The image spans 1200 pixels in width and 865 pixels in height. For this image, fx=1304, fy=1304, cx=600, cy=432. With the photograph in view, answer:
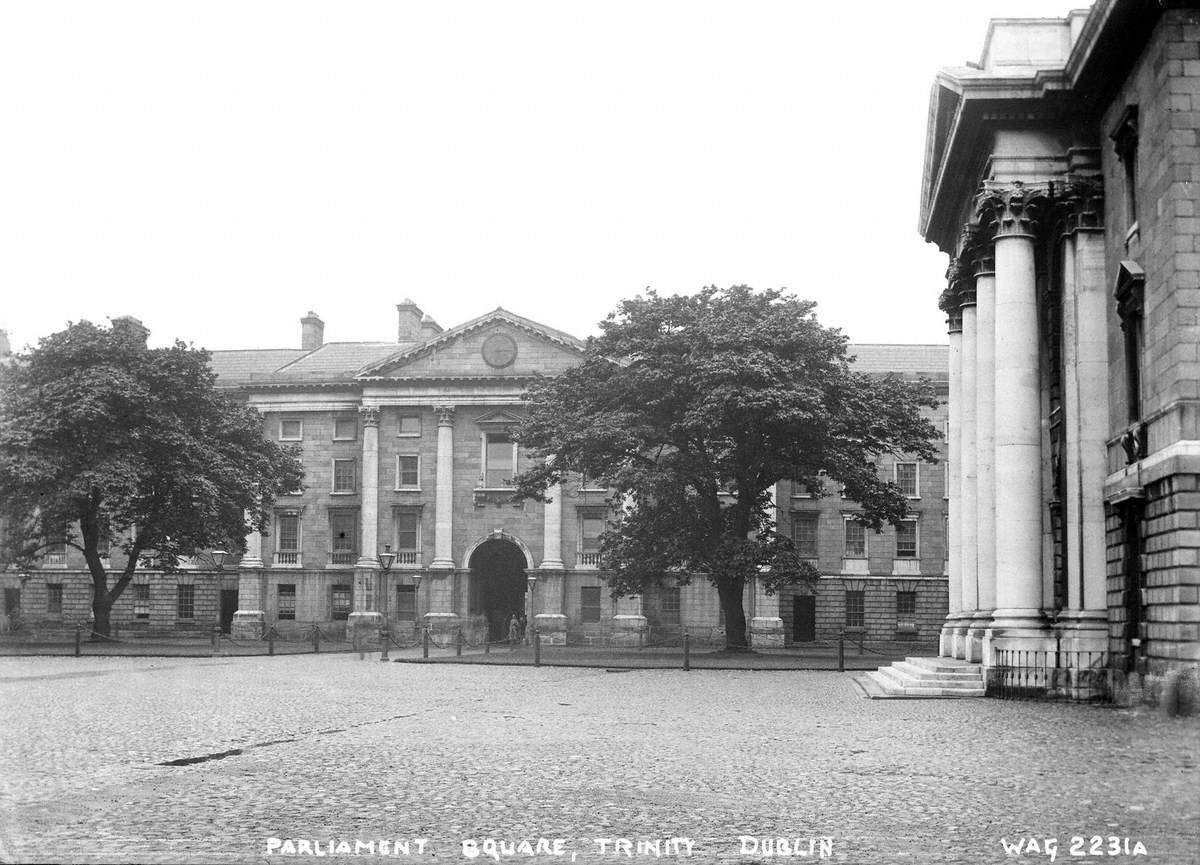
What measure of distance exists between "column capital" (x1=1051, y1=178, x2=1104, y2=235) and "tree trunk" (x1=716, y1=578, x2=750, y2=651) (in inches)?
759

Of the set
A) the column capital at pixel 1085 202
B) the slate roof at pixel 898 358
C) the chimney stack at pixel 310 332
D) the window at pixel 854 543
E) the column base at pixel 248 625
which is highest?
the chimney stack at pixel 310 332

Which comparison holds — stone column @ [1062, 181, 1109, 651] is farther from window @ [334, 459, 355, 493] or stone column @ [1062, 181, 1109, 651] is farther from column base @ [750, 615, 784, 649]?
window @ [334, 459, 355, 493]

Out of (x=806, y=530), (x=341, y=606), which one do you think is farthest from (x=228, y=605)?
(x=806, y=530)

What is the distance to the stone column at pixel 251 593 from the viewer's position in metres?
62.1

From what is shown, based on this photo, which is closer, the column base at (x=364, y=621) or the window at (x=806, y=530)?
the column base at (x=364, y=621)

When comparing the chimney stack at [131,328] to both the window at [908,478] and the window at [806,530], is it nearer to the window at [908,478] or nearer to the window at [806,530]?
the window at [806,530]

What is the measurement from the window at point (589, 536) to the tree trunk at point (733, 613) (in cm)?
1921

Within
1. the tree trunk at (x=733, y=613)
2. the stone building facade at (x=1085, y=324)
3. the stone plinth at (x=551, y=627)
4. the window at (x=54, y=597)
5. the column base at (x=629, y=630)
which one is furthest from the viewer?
the window at (x=54, y=597)

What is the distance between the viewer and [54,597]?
2557 inches

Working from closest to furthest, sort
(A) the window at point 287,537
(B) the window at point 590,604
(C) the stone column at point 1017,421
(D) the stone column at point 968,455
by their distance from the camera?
(C) the stone column at point 1017,421
(D) the stone column at point 968,455
(B) the window at point 590,604
(A) the window at point 287,537

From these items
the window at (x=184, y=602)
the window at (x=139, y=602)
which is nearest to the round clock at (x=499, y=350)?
the window at (x=184, y=602)

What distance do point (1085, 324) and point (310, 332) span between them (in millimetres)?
53082

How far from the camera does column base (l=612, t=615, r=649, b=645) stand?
58062 mm

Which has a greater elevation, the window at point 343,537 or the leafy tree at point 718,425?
the leafy tree at point 718,425
